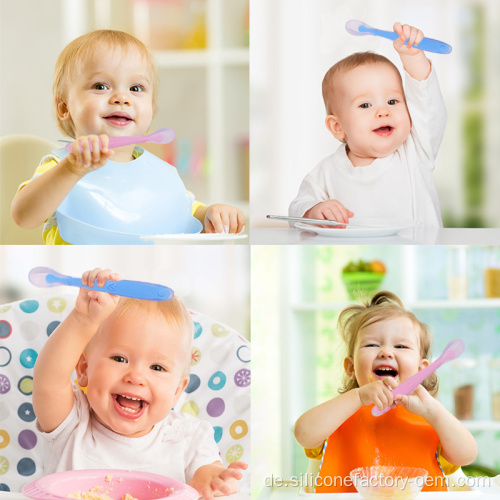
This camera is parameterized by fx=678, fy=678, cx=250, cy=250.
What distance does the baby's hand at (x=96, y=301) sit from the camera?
2.66ft

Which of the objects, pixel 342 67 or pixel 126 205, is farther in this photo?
pixel 342 67

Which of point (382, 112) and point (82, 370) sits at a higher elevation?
point (382, 112)

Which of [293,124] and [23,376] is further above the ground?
[293,124]

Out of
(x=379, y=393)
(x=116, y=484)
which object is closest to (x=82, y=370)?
(x=116, y=484)

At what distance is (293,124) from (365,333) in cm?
48

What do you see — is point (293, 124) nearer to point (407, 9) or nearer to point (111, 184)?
point (407, 9)

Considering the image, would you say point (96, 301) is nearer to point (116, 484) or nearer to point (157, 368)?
point (157, 368)

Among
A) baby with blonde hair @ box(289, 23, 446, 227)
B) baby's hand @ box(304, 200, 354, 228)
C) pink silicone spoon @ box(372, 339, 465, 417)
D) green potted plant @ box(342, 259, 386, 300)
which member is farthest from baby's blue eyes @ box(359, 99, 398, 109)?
pink silicone spoon @ box(372, 339, 465, 417)

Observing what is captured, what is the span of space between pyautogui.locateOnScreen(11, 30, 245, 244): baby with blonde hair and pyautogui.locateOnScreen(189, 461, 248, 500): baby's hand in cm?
30

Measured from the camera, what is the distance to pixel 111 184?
0.86 m

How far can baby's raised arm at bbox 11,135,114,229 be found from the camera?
0.76 meters

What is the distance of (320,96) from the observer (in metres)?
1.17

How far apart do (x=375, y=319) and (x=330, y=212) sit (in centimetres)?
20

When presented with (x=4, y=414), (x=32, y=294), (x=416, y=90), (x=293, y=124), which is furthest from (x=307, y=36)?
(x=4, y=414)
